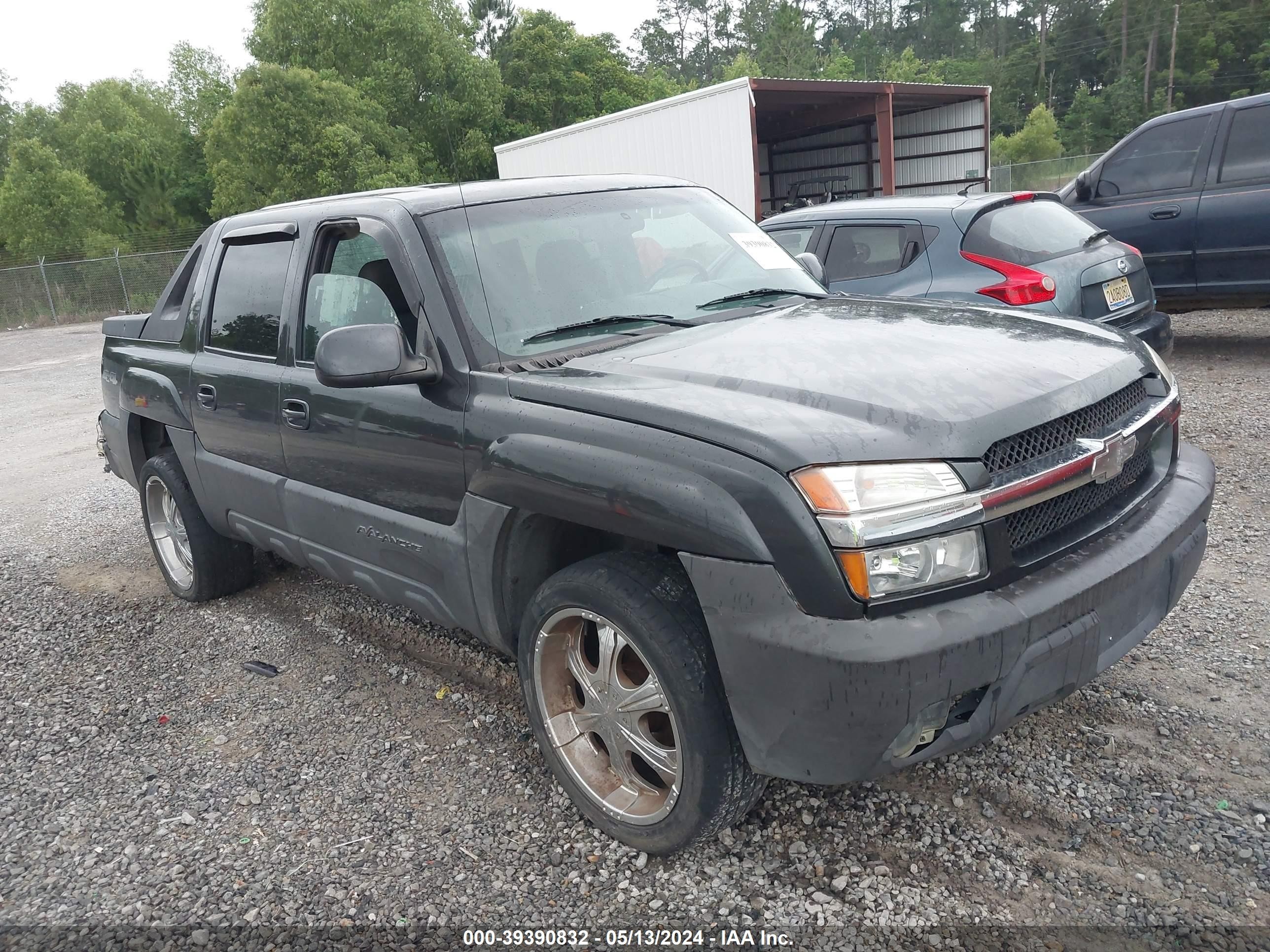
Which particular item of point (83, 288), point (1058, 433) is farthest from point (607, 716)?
point (83, 288)

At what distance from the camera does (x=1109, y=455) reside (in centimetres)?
247

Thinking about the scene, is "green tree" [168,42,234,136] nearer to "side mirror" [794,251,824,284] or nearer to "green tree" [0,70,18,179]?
"green tree" [0,70,18,179]

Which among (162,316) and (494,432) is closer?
(494,432)

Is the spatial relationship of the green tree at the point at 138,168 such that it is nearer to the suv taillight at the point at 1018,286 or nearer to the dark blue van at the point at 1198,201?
the dark blue van at the point at 1198,201

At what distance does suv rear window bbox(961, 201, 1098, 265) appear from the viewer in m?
6.08

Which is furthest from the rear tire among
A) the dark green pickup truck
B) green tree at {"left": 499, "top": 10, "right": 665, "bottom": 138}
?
green tree at {"left": 499, "top": 10, "right": 665, "bottom": 138}

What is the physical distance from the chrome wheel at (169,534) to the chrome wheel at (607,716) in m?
2.74

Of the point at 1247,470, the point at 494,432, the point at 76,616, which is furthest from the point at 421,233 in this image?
the point at 1247,470

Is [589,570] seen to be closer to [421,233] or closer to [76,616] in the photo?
[421,233]

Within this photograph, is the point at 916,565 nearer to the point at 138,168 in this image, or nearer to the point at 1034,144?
the point at 138,168

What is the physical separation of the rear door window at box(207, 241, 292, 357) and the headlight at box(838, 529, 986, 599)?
258 centimetres

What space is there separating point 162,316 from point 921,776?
4.00m

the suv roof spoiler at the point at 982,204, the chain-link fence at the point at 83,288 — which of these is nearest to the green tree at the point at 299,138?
the chain-link fence at the point at 83,288

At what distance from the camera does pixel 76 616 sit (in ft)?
16.2
